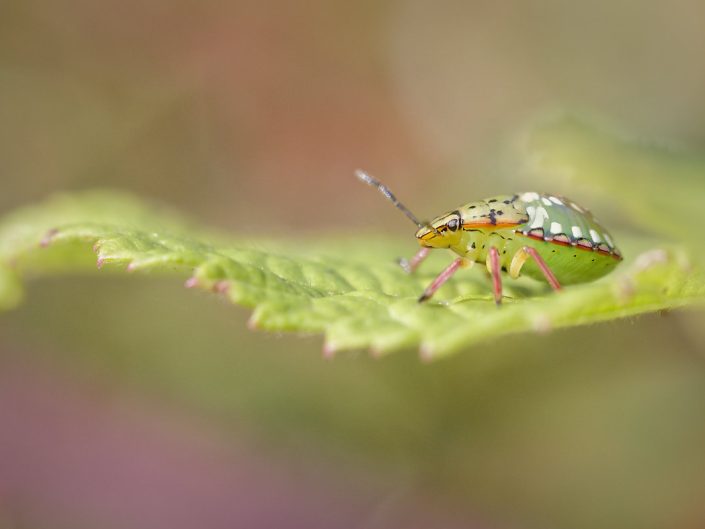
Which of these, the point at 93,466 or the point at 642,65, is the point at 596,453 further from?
the point at 642,65

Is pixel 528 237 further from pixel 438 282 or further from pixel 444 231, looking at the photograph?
pixel 438 282

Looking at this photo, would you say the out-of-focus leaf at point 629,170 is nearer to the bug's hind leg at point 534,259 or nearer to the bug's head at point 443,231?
the bug's hind leg at point 534,259

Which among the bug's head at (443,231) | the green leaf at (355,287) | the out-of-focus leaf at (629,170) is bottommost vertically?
the green leaf at (355,287)

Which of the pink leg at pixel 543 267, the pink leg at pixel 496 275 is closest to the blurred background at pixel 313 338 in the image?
the pink leg at pixel 543 267

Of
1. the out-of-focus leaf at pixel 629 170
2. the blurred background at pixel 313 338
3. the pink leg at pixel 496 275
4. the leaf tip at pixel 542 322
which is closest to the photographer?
the leaf tip at pixel 542 322

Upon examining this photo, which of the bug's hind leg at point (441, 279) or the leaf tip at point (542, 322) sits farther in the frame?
the bug's hind leg at point (441, 279)

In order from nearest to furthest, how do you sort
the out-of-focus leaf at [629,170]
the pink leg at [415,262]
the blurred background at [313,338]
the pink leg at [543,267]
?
the pink leg at [543,267] < the pink leg at [415,262] < the out-of-focus leaf at [629,170] < the blurred background at [313,338]

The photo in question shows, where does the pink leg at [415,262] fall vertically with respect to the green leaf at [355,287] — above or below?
above

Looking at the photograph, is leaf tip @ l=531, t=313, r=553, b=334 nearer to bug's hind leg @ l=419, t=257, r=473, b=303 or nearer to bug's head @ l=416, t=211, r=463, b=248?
bug's hind leg @ l=419, t=257, r=473, b=303
